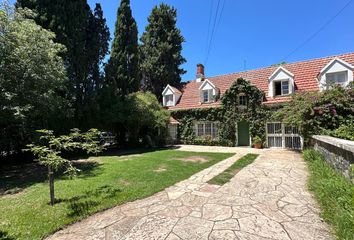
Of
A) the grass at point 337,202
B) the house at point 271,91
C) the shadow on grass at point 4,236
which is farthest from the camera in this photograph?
the house at point 271,91

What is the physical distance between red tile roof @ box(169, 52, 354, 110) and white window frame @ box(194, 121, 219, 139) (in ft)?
5.21

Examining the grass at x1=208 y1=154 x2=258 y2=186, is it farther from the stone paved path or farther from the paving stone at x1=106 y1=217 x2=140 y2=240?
the paving stone at x1=106 y1=217 x2=140 y2=240

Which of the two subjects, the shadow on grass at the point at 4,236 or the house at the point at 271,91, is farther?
the house at the point at 271,91

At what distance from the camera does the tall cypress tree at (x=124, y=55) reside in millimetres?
18797

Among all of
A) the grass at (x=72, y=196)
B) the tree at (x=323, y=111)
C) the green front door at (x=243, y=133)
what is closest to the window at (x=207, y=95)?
the green front door at (x=243, y=133)

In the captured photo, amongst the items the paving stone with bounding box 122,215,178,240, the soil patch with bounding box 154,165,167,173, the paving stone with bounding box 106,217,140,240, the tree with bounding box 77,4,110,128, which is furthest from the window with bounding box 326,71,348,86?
the tree with bounding box 77,4,110,128

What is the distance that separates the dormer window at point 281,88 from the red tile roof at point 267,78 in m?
0.59

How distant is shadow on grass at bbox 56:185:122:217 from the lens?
4.82 m

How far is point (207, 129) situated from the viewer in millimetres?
19359

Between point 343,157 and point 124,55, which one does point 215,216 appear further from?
point 124,55

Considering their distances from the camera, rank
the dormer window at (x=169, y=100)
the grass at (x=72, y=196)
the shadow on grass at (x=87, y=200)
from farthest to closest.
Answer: the dormer window at (x=169, y=100), the shadow on grass at (x=87, y=200), the grass at (x=72, y=196)

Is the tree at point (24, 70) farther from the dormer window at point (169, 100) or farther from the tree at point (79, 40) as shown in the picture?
the dormer window at point (169, 100)

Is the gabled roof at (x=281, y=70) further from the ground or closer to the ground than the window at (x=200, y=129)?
further from the ground

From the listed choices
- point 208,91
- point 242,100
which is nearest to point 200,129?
point 208,91
